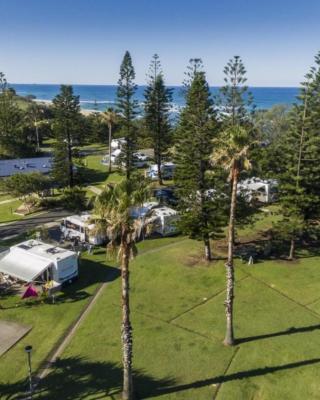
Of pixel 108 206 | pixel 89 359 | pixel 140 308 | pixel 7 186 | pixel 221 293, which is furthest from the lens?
pixel 7 186

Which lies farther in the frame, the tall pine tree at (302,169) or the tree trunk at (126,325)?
the tall pine tree at (302,169)

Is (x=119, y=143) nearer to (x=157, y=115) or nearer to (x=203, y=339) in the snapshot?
(x=157, y=115)

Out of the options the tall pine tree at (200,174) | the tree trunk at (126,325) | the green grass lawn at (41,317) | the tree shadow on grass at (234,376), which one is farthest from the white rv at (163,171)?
the tree trunk at (126,325)

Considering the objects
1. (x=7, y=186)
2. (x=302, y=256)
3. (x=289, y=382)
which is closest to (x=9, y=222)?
(x=7, y=186)

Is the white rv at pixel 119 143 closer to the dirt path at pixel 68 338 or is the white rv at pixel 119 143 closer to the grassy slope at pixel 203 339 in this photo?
the grassy slope at pixel 203 339

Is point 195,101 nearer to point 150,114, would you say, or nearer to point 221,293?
point 221,293

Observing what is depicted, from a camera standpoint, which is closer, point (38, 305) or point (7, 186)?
point (38, 305)

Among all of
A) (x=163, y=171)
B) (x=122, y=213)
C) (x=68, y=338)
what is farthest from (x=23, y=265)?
(x=163, y=171)

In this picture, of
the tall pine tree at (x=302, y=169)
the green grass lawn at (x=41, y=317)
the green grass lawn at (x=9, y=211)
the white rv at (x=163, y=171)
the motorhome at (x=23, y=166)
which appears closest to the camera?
the green grass lawn at (x=41, y=317)
